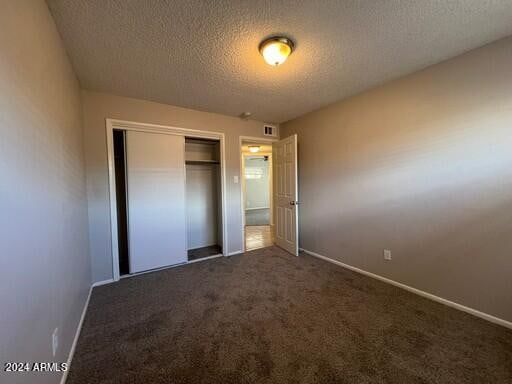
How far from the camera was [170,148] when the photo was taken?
3.07 m

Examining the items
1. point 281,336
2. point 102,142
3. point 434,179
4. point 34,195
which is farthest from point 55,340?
point 434,179

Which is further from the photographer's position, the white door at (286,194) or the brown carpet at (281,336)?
the white door at (286,194)

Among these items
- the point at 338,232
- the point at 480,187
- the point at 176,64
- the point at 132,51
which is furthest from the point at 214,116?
the point at 480,187

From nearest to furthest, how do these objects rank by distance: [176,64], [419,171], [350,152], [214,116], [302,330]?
[302,330]
[176,64]
[419,171]
[350,152]
[214,116]

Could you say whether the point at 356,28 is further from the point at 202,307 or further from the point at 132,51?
the point at 202,307

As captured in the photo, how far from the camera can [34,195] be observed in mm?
1051

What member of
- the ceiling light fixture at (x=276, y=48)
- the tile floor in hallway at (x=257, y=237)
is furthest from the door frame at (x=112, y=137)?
the tile floor in hallway at (x=257, y=237)

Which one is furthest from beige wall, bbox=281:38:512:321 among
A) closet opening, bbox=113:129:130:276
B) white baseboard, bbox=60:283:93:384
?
closet opening, bbox=113:129:130:276

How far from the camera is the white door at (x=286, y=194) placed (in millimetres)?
3461

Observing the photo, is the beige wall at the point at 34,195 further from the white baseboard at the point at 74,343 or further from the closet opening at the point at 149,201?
the closet opening at the point at 149,201

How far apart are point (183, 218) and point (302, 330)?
2256mm

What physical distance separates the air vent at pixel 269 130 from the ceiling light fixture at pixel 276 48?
7.10 ft

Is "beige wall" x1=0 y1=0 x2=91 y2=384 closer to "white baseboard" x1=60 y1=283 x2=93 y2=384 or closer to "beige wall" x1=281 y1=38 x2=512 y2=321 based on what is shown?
"white baseboard" x1=60 y1=283 x2=93 y2=384

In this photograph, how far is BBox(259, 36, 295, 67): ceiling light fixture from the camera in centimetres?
167
